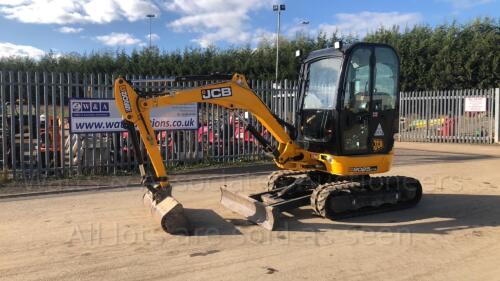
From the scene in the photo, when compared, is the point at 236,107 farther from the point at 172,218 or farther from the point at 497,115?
the point at 497,115

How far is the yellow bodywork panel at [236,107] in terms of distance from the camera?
6676mm

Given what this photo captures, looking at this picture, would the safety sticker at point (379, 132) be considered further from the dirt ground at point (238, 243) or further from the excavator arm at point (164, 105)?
the dirt ground at point (238, 243)

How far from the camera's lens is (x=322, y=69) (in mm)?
7887

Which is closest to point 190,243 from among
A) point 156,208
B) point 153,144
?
point 156,208

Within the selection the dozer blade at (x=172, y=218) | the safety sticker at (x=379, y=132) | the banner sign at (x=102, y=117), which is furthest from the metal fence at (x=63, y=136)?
the dozer blade at (x=172, y=218)

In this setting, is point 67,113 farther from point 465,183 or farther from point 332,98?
point 465,183

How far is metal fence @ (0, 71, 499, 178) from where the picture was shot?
421 inches

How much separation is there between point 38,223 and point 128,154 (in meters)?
4.83

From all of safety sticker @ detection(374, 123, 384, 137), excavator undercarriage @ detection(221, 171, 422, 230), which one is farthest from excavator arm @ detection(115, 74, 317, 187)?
safety sticker @ detection(374, 123, 384, 137)

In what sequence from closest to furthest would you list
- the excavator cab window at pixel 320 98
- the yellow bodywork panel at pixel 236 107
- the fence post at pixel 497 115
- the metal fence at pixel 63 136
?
the yellow bodywork panel at pixel 236 107
the excavator cab window at pixel 320 98
the metal fence at pixel 63 136
the fence post at pixel 497 115

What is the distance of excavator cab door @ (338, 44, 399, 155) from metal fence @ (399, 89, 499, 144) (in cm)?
1398

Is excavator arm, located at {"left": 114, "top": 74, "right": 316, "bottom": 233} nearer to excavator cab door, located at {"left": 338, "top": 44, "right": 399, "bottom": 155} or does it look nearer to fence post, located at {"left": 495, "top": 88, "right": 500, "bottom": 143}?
excavator cab door, located at {"left": 338, "top": 44, "right": 399, "bottom": 155}

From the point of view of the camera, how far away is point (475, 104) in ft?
66.0

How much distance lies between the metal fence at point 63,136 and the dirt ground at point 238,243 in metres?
2.15
